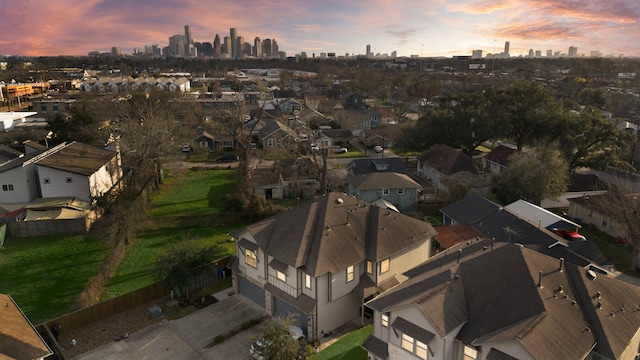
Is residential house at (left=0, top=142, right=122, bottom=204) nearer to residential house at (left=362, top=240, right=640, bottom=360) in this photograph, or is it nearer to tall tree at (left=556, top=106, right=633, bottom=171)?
residential house at (left=362, top=240, right=640, bottom=360)

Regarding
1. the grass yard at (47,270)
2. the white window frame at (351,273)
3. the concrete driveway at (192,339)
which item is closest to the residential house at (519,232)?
the white window frame at (351,273)

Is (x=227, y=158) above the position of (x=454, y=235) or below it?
above

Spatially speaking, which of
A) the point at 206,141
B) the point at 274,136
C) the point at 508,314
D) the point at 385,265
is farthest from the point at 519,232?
the point at 206,141

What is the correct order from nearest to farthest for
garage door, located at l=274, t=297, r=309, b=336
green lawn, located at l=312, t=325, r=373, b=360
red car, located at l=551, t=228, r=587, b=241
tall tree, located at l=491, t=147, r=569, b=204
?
green lawn, located at l=312, t=325, r=373, b=360, garage door, located at l=274, t=297, r=309, b=336, red car, located at l=551, t=228, r=587, b=241, tall tree, located at l=491, t=147, r=569, b=204

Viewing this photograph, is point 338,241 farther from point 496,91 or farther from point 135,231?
point 496,91

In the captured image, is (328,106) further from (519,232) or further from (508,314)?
(508,314)

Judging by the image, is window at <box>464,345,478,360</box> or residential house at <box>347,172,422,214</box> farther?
residential house at <box>347,172,422,214</box>

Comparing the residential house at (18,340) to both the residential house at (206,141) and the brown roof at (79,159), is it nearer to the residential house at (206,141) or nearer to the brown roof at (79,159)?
the brown roof at (79,159)

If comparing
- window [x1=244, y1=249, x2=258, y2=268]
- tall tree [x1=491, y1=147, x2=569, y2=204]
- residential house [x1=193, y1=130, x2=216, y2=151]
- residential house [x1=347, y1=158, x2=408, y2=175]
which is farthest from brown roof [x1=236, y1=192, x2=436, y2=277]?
residential house [x1=193, y1=130, x2=216, y2=151]
